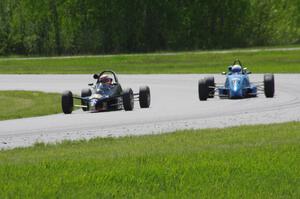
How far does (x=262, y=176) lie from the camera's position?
10.6 metres

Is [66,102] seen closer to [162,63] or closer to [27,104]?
[27,104]

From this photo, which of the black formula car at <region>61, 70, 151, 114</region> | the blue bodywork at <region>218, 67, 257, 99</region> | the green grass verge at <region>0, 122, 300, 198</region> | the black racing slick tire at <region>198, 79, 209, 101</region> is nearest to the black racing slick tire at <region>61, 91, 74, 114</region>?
the black formula car at <region>61, 70, 151, 114</region>

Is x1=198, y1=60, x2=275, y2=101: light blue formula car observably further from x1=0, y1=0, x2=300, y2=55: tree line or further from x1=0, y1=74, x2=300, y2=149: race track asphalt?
x1=0, y1=0, x2=300, y2=55: tree line

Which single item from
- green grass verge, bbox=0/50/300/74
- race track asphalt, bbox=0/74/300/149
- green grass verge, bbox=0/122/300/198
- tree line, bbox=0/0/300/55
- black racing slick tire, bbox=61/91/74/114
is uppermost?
tree line, bbox=0/0/300/55

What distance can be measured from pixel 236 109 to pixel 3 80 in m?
23.4

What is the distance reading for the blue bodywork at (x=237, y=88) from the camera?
2677cm

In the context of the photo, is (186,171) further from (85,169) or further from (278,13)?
(278,13)

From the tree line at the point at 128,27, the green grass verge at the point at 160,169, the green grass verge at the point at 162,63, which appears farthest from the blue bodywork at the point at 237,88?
the tree line at the point at 128,27

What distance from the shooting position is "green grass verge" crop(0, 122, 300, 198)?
9891 millimetres

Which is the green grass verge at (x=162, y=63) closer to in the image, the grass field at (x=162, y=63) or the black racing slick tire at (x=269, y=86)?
the grass field at (x=162, y=63)

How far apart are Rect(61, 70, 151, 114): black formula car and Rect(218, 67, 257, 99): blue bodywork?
340cm

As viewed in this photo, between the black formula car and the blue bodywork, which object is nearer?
the black formula car

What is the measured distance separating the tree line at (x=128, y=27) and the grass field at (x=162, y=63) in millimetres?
12258

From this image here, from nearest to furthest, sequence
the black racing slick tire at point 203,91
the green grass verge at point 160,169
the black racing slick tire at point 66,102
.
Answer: the green grass verge at point 160,169
the black racing slick tire at point 66,102
the black racing slick tire at point 203,91
